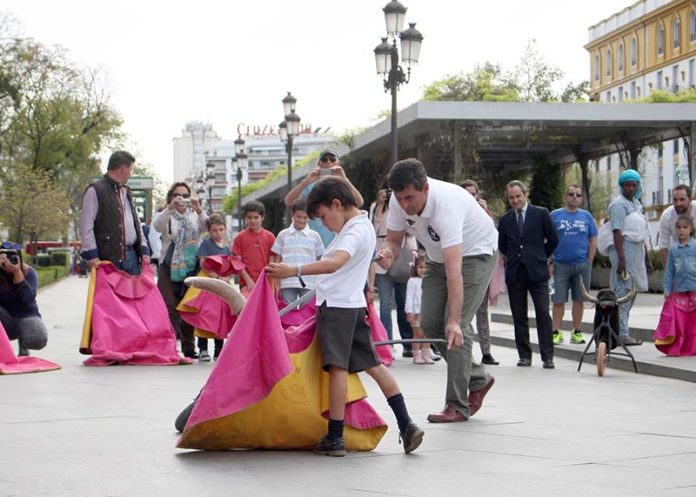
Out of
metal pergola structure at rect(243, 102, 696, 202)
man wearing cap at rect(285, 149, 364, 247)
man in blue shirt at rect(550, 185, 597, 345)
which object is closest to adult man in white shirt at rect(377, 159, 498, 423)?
man wearing cap at rect(285, 149, 364, 247)

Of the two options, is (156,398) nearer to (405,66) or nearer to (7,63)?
(405,66)

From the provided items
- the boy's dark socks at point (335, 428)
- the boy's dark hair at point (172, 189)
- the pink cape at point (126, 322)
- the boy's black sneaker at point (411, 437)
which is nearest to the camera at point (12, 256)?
the pink cape at point (126, 322)

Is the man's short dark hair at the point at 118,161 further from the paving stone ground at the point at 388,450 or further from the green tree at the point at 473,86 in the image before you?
the green tree at the point at 473,86

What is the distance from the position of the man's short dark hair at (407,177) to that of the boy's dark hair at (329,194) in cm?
75

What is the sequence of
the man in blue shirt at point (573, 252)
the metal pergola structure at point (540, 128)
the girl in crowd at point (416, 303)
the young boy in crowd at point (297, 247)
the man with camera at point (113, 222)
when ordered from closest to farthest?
the man with camera at point (113, 222)
the young boy in crowd at point (297, 247)
the girl in crowd at point (416, 303)
the man in blue shirt at point (573, 252)
the metal pergola structure at point (540, 128)

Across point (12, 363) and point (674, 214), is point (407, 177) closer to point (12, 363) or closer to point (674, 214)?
point (12, 363)

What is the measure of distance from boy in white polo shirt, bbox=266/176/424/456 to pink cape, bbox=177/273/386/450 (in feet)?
0.41

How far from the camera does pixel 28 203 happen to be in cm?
6297

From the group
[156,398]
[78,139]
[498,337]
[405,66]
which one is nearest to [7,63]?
[78,139]

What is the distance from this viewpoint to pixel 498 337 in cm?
1645

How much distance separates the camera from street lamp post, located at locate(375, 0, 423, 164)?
20734 millimetres

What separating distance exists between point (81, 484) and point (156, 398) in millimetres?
3549

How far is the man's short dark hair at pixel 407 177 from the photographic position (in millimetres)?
7355

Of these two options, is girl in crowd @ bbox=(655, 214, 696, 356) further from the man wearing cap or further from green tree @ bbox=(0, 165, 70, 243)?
green tree @ bbox=(0, 165, 70, 243)
